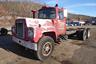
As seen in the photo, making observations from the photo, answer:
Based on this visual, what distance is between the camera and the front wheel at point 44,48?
7879mm

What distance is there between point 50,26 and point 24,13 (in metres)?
32.8

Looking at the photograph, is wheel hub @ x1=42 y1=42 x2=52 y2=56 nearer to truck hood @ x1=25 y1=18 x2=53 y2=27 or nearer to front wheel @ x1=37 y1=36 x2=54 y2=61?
front wheel @ x1=37 y1=36 x2=54 y2=61

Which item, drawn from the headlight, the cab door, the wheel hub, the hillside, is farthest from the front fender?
the hillside

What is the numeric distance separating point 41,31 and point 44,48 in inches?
31.5

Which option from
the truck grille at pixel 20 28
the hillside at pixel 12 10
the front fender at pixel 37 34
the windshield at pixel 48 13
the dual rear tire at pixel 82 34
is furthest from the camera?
the hillside at pixel 12 10

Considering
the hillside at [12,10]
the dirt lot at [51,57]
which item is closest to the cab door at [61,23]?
the dirt lot at [51,57]

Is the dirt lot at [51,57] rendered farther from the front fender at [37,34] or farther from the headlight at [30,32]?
the headlight at [30,32]

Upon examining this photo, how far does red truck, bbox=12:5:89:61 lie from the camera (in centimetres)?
779

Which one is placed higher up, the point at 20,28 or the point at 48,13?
the point at 48,13

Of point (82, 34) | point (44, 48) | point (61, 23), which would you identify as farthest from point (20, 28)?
point (82, 34)

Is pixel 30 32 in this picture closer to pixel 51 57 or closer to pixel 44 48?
pixel 44 48

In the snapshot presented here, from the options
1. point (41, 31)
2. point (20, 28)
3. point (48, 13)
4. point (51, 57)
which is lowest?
point (51, 57)

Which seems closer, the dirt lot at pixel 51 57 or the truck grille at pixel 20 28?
the dirt lot at pixel 51 57

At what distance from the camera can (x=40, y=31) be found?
26.2ft
